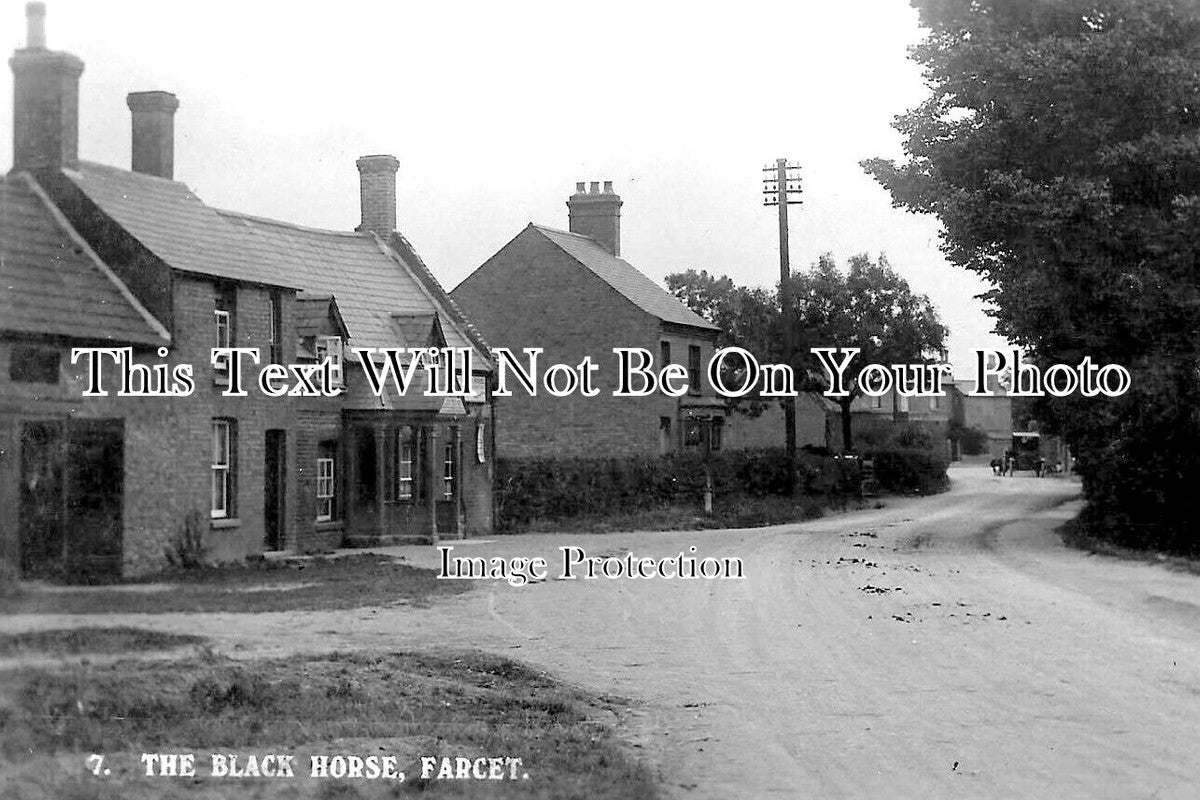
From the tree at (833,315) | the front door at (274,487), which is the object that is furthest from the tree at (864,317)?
the front door at (274,487)

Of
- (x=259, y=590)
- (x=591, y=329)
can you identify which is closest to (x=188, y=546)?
(x=259, y=590)

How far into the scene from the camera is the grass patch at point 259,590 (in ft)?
25.5

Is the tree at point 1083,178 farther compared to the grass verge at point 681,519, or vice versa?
the tree at point 1083,178

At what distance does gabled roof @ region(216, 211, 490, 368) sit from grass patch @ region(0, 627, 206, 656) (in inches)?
126

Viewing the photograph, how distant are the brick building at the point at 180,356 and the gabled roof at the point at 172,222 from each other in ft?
0.05

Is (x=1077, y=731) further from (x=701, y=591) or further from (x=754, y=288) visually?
(x=754, y=288)

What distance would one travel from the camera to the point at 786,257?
36.8 ft

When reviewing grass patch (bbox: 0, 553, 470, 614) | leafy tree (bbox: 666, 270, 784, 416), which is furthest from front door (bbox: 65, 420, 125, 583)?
leafy tree (bbox: 666, 270, 784, 416)

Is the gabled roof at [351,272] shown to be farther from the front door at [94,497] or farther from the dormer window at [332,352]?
the front door at [94,497]

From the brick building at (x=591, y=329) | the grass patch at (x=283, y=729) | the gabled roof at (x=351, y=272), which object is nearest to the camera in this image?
the grass patch at (x=283, y=729)

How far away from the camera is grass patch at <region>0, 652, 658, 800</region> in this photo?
6703 millimetres

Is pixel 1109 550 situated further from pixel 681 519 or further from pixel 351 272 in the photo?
pixel 351 272

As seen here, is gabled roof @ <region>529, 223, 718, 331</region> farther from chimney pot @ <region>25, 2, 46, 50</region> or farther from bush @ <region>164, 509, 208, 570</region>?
chimney pot @ <region>25, 2, 46, 50</region>

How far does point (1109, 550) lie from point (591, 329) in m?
11.3
